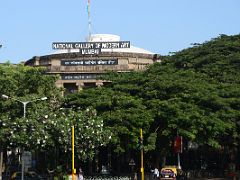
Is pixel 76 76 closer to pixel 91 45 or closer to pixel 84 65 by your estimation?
pixel 84 65

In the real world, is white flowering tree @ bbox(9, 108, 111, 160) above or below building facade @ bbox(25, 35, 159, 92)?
below

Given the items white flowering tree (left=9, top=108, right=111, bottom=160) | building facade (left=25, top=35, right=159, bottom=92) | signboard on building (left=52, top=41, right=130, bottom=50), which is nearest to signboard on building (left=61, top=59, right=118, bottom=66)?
building facade (left=25, top=35, right=159, bottom=92)

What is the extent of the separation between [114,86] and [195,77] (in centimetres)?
862

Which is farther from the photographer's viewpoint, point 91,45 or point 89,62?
point 89,62

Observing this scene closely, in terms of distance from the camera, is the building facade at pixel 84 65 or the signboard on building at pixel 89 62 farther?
the building facade at pixel 84 65

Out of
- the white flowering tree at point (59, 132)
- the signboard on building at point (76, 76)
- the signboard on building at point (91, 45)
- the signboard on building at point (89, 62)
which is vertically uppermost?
the signboard on building at point (91, 45)

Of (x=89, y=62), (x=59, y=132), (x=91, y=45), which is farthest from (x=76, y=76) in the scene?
(x=59, y=132)

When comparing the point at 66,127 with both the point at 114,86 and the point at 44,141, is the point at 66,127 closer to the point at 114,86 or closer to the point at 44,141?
the point at 44,141

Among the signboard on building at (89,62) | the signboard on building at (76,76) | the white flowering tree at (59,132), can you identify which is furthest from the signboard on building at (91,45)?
the white flowering tree at (59,132)

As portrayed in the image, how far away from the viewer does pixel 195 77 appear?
55062 millimetres

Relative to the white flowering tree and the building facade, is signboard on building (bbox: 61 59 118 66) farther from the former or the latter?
the white flowering tree

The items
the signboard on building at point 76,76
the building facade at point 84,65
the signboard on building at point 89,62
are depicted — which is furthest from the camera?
the signboard on building at point 76,76

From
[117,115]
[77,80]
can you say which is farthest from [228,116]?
[77,80]

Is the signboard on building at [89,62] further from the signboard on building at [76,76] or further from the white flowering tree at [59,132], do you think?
the white flowering tree at [59,132]
